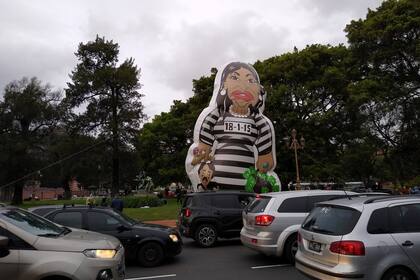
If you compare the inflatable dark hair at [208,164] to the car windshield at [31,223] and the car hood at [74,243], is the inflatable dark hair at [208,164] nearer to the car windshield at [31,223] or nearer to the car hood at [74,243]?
the car windshield at [31,223]

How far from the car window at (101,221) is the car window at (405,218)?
619 cm

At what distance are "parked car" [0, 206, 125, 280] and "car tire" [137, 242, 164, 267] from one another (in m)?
4.04

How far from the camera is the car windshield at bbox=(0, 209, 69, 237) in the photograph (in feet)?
22.7

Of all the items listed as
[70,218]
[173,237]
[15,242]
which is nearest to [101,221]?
[70,218]

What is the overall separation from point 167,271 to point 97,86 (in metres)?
48.4

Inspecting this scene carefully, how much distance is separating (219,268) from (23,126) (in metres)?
53.2

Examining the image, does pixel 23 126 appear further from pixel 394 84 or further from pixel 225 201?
pixel 225 201

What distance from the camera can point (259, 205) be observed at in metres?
11.2

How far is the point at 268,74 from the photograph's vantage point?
45.9 metres

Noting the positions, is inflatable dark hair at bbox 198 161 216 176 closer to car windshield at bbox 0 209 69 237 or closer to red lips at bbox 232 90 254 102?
red lips at bbox 232 90 254 102

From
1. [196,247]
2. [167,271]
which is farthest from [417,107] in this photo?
[167,271]

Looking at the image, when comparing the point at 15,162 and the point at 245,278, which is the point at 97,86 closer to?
the point at 15,162

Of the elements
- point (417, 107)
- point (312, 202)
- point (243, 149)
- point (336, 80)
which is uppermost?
point (336, 80)

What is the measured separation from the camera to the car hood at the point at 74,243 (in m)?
6.48
